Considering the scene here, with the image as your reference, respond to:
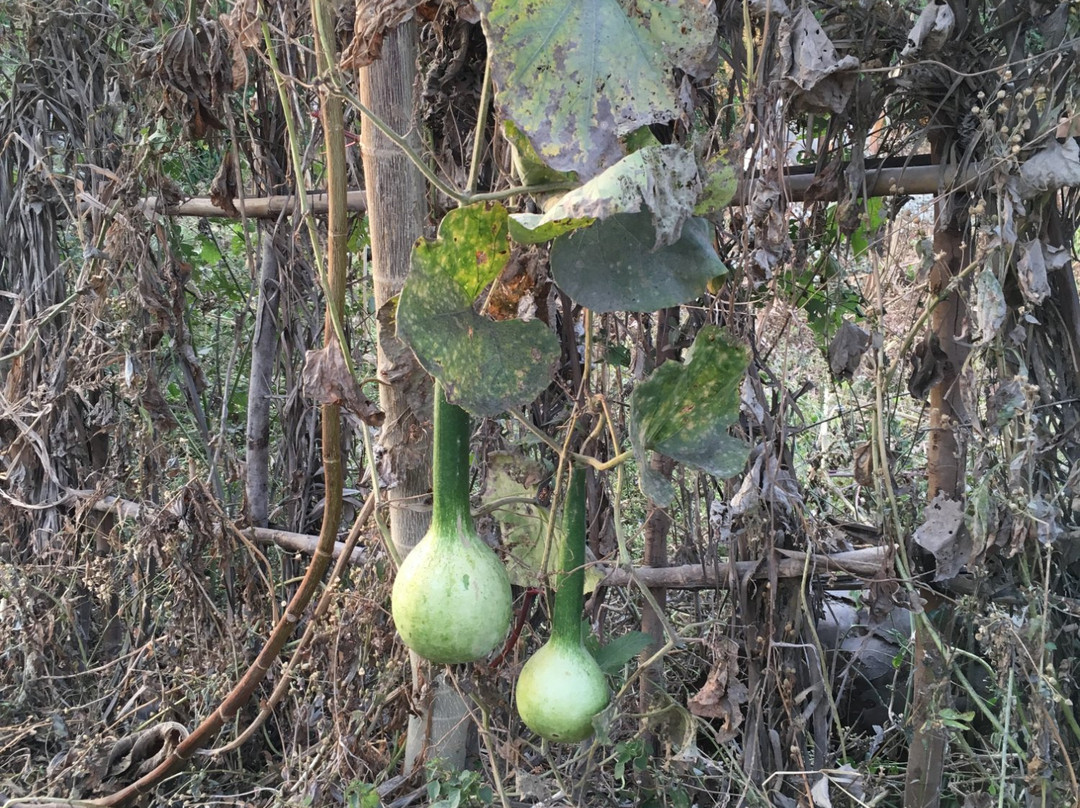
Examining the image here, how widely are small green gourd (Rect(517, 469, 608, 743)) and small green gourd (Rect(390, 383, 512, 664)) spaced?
3.5 inches

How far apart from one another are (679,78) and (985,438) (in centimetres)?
80

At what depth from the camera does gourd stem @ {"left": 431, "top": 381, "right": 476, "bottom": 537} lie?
0.93 meters

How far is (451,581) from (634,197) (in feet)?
1.56

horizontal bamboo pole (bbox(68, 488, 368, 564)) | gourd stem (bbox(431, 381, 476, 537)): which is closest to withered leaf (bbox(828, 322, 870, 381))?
gourd stem (bbox(431, 381, 476, 537))

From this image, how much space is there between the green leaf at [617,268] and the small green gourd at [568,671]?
9.6 inches

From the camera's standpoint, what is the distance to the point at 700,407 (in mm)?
927

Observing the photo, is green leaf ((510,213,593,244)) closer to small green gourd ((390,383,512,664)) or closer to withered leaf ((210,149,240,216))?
small green gourd ((390,383,512,664))

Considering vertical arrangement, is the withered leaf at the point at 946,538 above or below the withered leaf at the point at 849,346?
below

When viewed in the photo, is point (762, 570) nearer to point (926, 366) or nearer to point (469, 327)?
point (926, 366)

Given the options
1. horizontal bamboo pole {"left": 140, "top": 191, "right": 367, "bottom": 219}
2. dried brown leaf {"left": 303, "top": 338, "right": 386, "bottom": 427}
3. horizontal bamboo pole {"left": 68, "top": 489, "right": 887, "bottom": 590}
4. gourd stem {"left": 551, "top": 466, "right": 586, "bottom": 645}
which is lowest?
horizontal bamboo pole {"left": 68, "top": 489, "right": 887, "bottom": 590}

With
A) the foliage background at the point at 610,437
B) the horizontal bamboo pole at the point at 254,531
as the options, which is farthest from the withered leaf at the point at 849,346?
the horizontal bamboo pole at the point at 254,531

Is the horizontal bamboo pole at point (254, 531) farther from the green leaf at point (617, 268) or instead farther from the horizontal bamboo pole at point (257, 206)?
the green leaf at point (617, 268)

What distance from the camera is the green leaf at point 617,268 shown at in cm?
81

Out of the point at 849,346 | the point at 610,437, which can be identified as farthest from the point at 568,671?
the point at 849,346
